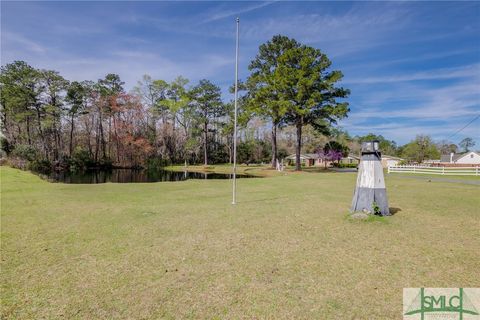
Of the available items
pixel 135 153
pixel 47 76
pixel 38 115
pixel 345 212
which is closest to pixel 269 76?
pixel 345 212

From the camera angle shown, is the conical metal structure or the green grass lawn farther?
the conical metal structure

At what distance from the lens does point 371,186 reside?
6.81 m

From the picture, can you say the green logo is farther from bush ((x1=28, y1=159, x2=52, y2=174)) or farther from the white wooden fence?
bush ((x1=28, y1=159, x2=52, y2=174))

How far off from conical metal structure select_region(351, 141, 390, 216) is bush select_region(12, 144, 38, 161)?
34765 mm

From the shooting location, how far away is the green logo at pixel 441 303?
9.48 feet

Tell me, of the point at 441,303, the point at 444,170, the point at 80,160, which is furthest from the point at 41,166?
the point at 444,170

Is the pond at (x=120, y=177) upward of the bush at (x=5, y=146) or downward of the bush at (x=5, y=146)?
downward

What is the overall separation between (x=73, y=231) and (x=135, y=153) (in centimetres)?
3883

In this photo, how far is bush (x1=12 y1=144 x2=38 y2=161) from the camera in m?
28.0

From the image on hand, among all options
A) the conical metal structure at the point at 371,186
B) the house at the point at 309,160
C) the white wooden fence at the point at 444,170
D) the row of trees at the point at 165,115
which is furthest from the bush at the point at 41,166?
the house at the point at 309,160

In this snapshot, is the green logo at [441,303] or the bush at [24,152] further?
the bush at [24,152]

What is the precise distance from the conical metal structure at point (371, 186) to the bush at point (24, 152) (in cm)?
3477

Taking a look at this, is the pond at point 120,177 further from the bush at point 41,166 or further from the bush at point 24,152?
the bush at point 24,152

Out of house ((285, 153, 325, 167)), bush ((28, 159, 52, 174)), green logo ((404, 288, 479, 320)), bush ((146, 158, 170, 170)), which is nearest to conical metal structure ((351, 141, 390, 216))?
green logo ((404, 288, 479, 320))
